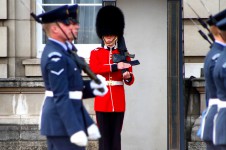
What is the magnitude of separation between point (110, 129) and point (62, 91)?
273 centimetres

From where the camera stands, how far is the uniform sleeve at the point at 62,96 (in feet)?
22.7

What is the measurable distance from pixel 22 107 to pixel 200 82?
2163 millimetres

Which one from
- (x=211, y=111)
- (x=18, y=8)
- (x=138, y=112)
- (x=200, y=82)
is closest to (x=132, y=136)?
(x=138, y=112)

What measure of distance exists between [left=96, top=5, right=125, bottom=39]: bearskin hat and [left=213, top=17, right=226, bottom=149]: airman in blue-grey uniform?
260 cm

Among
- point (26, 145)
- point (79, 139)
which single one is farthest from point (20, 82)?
point (79, 139)

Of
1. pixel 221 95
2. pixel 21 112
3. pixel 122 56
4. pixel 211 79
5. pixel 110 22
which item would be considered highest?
pixel 110 22

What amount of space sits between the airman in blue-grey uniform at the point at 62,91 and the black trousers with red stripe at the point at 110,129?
2.30 m

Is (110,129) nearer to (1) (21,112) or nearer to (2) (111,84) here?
(2) (111,84)

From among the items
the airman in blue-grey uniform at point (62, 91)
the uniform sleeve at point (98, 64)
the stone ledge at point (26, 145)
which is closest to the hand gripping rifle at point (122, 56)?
the uniform sleeve at point (98, 64)

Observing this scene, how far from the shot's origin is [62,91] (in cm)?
695

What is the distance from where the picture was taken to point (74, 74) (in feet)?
23.4

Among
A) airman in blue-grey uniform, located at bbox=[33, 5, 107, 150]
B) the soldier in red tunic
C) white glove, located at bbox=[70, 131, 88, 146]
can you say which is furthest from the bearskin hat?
white glove, located at bbox=[70, 131, 88, 146]

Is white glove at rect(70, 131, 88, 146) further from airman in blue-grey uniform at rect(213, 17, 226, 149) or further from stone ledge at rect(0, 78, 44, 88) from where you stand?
stone ledge at rect(0, 78, 44, 88)

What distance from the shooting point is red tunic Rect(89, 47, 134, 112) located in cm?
959
